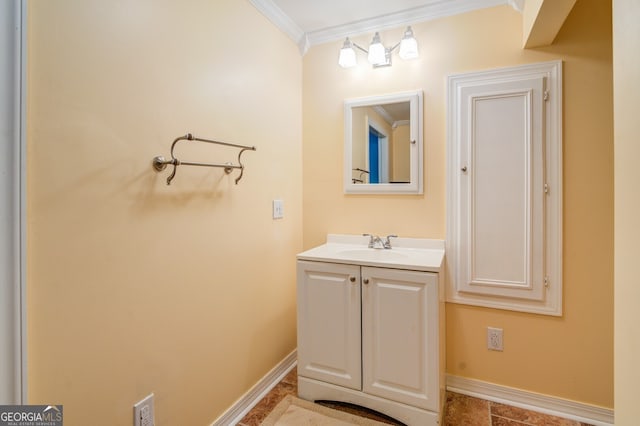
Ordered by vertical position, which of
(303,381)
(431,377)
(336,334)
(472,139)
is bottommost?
(303,381)

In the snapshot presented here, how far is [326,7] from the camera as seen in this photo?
1.97 metres

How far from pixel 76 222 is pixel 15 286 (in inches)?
9.0

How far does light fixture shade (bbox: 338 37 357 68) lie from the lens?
206cm

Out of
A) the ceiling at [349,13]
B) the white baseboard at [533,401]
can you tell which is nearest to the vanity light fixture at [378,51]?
the ceiling at [349,13]

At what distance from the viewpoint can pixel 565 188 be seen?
67.5 inches

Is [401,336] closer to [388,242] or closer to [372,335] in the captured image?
[372,335]

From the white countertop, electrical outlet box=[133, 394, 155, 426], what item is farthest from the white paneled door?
electrical outlet box=[133, 394, 155, 426]

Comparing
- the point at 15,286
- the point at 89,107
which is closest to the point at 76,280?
the point at 15,286

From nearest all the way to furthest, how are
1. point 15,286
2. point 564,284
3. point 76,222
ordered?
point 15,286
point 76,222
point 564,284

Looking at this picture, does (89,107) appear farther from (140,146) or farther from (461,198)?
(461,198)

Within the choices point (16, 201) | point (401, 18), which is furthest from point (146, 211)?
point (401, 18)

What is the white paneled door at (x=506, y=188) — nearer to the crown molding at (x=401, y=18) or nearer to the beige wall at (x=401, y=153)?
the beige wall at (x=401, y=153)

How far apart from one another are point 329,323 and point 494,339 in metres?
0.97

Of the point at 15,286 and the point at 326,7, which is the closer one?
the point at 15,286
